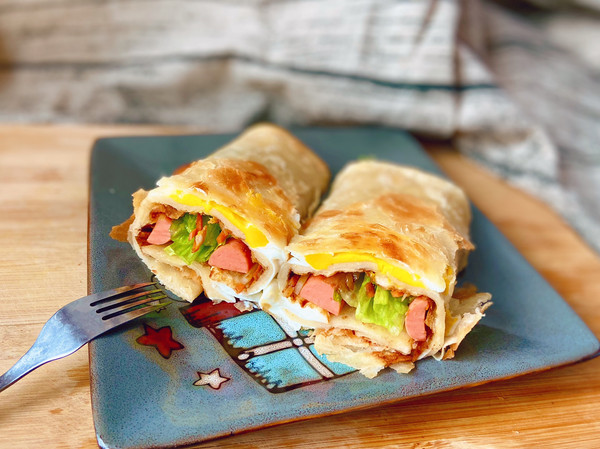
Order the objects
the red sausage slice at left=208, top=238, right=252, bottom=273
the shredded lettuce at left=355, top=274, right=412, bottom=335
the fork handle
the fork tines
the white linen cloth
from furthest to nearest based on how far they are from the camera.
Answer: the white linen cloth < the red sausage slice at left=208, top=238, right=252, bottom=273 < the shredded lettuce at left=355, top=274, right=412, bottom=335 < the fork tines < the fork handle

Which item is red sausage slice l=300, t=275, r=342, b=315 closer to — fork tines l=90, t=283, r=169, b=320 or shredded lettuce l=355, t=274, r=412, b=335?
shredded lettuce l=355, t=274, r=412, b=335

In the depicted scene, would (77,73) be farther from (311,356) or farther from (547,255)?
(547,255)

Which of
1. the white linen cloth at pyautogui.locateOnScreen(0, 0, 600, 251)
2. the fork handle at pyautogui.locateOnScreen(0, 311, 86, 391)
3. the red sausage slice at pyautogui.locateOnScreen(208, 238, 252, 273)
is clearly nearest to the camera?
the fork handle at pyautogui.locateOnScreen(0, 311, 86, 391)

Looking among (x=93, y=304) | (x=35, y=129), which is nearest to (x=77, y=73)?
(x=35, y=129)

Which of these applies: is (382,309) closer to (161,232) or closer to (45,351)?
(161,232)

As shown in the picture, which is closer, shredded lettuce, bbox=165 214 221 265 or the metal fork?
the metal fork

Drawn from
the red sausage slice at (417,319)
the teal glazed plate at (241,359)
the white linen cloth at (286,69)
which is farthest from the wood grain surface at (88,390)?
the white linen cloth at (286,69)

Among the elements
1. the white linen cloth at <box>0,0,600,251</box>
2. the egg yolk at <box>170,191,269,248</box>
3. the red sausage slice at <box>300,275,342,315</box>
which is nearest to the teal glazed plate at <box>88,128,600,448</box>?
the red sausage slice at <box>300,275,342,315</box>

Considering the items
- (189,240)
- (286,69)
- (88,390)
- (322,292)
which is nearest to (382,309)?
(322,292)
